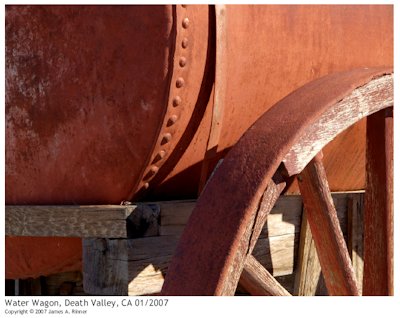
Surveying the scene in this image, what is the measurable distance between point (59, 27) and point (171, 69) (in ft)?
1.40

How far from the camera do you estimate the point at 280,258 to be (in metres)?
3.09

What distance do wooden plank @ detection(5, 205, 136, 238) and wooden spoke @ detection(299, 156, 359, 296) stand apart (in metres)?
0.55

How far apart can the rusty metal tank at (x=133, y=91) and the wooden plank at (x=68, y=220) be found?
58mm

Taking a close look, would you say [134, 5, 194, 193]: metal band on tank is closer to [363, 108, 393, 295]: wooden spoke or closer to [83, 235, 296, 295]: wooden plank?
[83, 235, 296, 295]: wooden plank

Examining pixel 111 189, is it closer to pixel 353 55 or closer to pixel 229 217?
pixel 229 217

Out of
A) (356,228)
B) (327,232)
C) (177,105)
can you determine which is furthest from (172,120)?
(356,228)

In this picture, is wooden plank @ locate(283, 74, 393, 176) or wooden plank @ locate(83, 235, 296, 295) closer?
wooden plank @ locate(283, 74, 393, 176)

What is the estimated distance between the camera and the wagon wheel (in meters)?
2.09

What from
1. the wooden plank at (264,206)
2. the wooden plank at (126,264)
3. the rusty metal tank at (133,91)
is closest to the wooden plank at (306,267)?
the rusty metal tank at (133,91)

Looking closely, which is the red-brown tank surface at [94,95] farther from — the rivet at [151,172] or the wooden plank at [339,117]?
the wooden plank at [339,117]

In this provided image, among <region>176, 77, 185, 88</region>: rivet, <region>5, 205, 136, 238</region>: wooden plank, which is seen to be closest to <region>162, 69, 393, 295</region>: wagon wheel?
<region>176, 77, 185, 88</region>: rivet

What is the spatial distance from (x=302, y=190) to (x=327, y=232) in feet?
0.49

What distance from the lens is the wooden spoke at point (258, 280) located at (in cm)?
234

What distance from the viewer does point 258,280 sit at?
2436 mm
